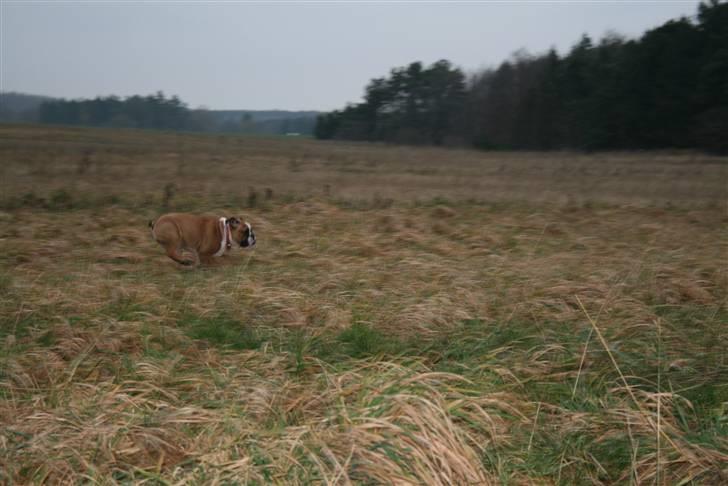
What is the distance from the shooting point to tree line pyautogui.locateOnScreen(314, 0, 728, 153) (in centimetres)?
3625

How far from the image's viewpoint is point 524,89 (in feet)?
177

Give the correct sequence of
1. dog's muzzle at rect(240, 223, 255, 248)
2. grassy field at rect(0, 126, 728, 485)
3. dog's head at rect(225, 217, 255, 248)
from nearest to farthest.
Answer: grassy field at rect(0, 126, 728, 485) → dog's head at rect(225, 217, 255, 248) → dog's muzzle at rect(240, 223, 255, 248)

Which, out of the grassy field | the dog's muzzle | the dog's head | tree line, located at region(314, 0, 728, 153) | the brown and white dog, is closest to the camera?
the grassy field

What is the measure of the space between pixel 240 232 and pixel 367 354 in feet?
12.8

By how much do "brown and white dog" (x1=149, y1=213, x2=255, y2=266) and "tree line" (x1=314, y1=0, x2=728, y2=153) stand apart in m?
30.8

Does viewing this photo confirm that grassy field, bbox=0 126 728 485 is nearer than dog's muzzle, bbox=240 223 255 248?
Yes

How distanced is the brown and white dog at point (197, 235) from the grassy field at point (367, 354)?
12.7 inches

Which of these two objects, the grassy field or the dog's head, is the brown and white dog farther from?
the grassy field

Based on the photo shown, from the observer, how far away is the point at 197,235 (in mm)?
9328

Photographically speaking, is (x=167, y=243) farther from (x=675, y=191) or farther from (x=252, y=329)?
(x=675, y=191)

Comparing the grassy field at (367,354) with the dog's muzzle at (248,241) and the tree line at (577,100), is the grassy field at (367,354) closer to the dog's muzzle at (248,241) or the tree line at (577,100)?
the dog's muzzle at (248,241)

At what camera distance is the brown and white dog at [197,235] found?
9125mm

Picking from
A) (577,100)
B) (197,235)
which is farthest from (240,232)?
(577,100)

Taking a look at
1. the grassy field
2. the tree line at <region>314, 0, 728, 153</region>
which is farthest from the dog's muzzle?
the tree line at <region>314, 0, 728, 153</region>
